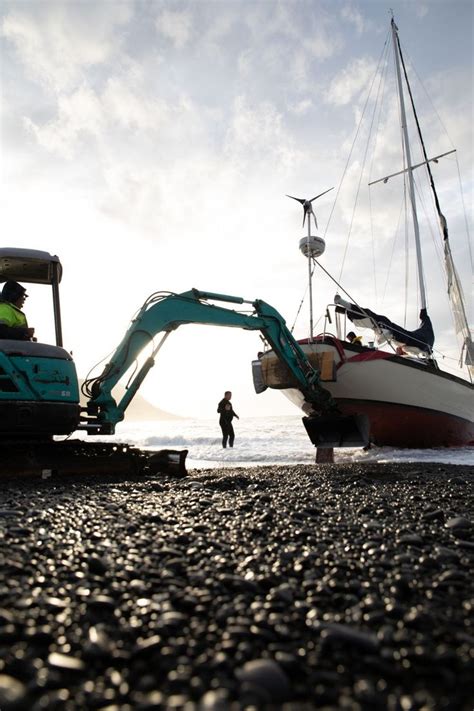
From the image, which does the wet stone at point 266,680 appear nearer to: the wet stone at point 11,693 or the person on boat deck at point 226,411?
the wet stone at point 11,693

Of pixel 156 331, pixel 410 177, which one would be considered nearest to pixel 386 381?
pixel 156 331

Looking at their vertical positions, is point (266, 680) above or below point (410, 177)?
below

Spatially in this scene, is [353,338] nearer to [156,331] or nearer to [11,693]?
[156,331]

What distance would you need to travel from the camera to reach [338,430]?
1162cm

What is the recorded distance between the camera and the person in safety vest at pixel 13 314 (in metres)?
6.62

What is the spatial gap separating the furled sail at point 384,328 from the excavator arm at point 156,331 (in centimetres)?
563

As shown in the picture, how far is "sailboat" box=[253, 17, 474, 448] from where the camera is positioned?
47.0 ft

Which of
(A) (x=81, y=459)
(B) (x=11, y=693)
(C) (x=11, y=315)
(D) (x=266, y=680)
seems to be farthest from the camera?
(A) (x=81, y=459)

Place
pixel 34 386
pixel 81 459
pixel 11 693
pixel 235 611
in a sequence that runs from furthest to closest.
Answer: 1. pixel 81 459
2. pixel 34 386
3. pixel 235 611
4. pixel 11 693

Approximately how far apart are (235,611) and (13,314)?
6270 mm

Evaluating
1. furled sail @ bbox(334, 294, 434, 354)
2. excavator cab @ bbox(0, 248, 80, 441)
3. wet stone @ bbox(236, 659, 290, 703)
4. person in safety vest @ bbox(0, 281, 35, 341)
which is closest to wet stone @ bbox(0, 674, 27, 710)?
wet stone @ bbox(236, 659, 290, 703)

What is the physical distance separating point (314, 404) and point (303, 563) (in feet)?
31.2

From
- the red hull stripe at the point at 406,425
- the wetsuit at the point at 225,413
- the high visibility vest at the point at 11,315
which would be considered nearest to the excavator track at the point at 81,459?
the high visibility vest at the point at 11,315

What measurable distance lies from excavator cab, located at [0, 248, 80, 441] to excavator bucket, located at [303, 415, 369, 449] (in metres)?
6.80
